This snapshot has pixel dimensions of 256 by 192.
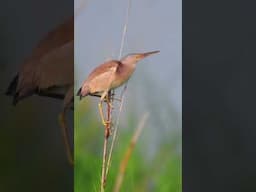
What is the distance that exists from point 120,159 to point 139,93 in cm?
30

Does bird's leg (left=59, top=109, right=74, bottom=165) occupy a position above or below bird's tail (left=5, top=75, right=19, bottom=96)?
below

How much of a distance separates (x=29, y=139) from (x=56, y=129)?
0.55ft

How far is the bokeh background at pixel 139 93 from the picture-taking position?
83.0 inches

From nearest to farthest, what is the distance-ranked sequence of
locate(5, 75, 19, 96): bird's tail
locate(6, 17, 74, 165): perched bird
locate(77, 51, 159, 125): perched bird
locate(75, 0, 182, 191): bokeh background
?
locate(75, 0, 182, 191): bokeh background < locate(77, 51, 159, 125): perched bird < locate(6, 17, 74, 165): perched bird < locate(5, 75, 19, 96): bird's tail

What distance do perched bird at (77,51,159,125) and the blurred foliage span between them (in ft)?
0.17

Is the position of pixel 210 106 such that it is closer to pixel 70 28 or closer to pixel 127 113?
pixel 127 113

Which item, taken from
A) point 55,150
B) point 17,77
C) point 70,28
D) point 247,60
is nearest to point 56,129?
point 55,150

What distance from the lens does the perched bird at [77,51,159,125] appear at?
224cm

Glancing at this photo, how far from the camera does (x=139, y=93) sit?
222 centimetres

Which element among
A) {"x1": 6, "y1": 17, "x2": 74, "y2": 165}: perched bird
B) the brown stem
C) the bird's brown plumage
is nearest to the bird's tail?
{"x1": 6, "y1": 17, "x2": 74, "y2": 165}: perched bird

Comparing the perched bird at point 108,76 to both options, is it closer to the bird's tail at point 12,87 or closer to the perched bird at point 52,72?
the perched bird at point 52,72

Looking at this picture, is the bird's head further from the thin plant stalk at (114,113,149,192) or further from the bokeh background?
the thin plant stalk at (114,113,149,192)

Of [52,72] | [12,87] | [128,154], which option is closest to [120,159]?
[128,154]

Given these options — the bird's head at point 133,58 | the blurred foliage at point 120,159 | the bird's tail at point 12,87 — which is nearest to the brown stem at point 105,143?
the blurred foliage at point 120,159
